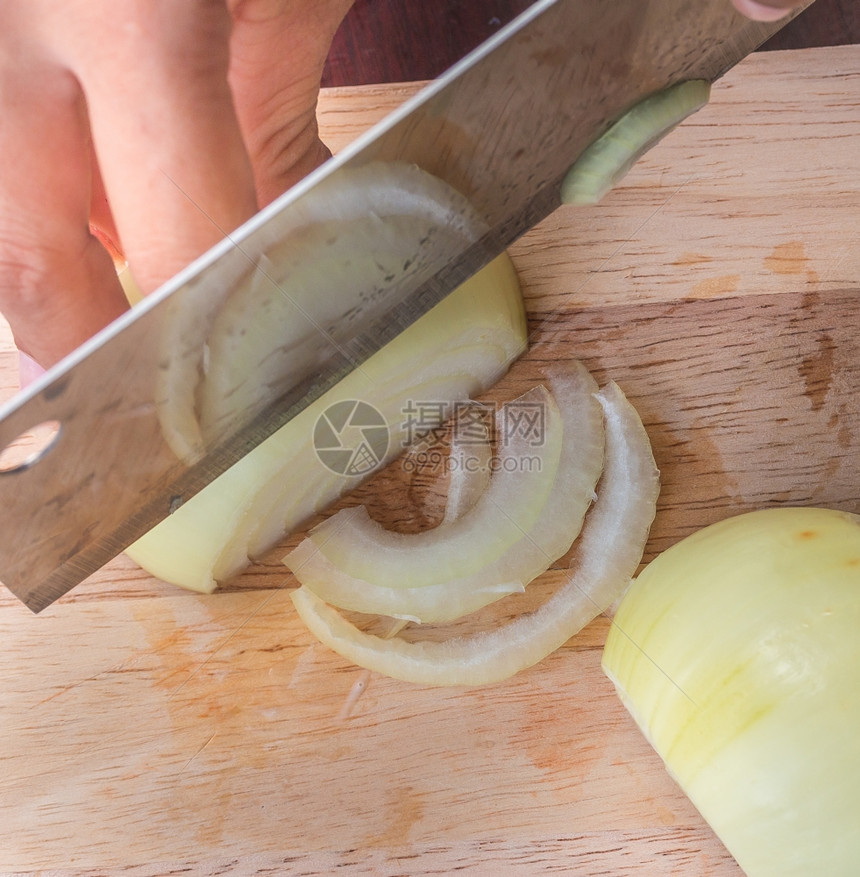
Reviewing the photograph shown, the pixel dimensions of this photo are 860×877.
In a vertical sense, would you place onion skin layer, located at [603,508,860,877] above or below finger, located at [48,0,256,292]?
below

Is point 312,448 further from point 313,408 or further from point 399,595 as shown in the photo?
point 399,595

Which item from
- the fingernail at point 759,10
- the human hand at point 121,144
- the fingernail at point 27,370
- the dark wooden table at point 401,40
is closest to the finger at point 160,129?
the human hand at point 121,144

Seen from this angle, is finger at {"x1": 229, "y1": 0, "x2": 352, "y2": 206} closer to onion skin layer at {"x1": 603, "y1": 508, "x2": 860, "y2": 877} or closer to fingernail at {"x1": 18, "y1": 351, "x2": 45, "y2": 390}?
fingernail at {"x1": 18, "y1": 351, "x2": 45, "y2": 390}

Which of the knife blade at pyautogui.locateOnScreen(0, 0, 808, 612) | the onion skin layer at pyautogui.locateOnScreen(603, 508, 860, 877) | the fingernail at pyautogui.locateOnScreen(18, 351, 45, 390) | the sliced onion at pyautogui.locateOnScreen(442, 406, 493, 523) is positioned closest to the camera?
the knife blade at pyautogui.locateOnScreen(0, 0, 808, 612)

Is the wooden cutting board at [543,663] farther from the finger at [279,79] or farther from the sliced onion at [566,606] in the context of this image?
the finger at [279,79]

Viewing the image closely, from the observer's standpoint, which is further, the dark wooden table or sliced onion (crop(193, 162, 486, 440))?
the dark wooden table

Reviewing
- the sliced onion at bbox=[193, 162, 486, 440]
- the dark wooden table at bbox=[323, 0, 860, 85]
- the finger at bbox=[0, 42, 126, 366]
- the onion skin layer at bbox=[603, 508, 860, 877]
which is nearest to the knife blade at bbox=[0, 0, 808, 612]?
the sliced onion at bbox=[193, 162, 486, 440]

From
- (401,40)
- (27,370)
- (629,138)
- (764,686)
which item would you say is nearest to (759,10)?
(629,138)
